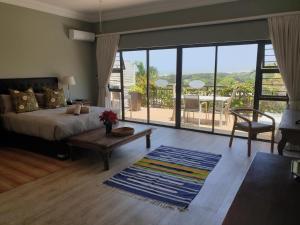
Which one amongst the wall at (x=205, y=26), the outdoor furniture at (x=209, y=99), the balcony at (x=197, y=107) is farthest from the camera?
the outdoor furniture at (x=209, y=99)

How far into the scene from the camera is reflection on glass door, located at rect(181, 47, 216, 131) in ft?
16.4

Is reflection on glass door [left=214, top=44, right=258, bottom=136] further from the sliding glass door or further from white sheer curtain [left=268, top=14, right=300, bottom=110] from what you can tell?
white sheer curtain [left=268, top=14, right=300, bottom=110]

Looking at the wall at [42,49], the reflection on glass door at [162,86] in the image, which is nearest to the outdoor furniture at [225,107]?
the reflection on glass door at [162,86]

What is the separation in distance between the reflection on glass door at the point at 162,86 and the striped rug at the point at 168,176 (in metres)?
1.92

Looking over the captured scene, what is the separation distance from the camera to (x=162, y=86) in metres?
5.71

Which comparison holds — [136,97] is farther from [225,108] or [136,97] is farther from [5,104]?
[5,104]

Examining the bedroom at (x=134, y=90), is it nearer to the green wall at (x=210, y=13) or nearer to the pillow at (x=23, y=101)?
the green wall at (x=210, y=13)

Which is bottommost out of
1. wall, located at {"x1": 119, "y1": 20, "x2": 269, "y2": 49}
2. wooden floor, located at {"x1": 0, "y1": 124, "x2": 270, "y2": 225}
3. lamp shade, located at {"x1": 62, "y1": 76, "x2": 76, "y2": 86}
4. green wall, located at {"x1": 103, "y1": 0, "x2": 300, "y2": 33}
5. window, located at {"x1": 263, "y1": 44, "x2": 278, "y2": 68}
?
wooden floor, located at {"x1": 0, "y1": 124, "x2": 270, "y2": 225}

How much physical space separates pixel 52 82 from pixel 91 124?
2.05 meters

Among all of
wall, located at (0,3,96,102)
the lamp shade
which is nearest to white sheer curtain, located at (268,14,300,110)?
the lamp shade

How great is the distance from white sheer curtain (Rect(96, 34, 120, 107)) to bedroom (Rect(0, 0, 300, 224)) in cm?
3

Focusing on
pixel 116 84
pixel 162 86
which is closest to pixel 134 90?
pixel 116 84

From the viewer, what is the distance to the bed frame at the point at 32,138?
374 cm

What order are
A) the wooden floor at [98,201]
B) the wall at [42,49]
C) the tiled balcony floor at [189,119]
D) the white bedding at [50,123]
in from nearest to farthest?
the wooden floor at [98,201]
the white bedding at [50,123]
the wall at [42,49]
the tiled balcony floor at [189,119]
